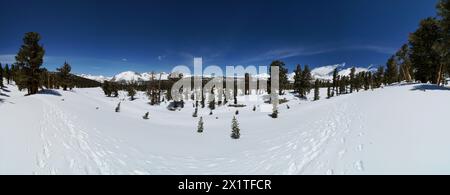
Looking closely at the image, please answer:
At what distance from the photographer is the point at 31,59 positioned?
3609 centimetres

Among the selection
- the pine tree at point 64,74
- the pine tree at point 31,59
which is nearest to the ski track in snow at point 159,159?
the pine tree at point 31,59

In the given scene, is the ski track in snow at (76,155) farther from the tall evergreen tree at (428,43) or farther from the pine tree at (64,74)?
the pine tree at (64,74)

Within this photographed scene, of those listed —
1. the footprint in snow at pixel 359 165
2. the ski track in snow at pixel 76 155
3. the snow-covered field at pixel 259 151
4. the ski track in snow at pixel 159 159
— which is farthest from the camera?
the ski track in snow at pixel 159 159

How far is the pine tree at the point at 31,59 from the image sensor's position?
117ft

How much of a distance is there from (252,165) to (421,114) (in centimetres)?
1101

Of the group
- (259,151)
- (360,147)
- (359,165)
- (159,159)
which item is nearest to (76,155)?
(159,159)

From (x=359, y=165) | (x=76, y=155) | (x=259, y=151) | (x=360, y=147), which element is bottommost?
(x=259, y=151)

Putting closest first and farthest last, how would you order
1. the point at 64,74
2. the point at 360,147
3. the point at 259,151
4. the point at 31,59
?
the point at 360,147
the point at 259,151
the point at 31,59
the point at 64,74

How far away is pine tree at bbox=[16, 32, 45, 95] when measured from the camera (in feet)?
117

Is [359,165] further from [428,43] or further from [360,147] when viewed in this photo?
[428,43]

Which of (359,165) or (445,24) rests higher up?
(445,24)

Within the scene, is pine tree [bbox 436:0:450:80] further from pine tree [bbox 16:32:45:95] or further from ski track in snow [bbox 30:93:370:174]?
pine tree [bbox 16:32:45:95]

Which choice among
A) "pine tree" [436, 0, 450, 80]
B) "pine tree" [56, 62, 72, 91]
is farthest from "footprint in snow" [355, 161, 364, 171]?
"pine tree" [56, 62, 72, 91]
